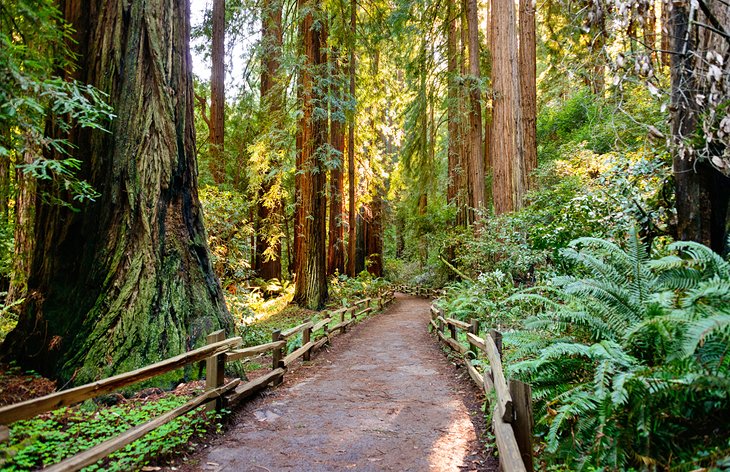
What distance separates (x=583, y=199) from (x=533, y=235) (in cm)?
187

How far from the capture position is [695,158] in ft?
12.2

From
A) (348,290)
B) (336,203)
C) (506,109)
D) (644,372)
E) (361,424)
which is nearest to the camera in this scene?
(644,372)

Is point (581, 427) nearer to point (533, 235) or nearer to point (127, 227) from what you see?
point (127, 227)

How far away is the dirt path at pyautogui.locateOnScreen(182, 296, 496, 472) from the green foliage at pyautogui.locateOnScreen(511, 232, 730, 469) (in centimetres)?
108

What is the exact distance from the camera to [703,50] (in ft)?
12.1

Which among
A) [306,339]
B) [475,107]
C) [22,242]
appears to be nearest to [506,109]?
[475,107]

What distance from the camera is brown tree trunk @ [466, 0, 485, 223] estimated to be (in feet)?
47.7

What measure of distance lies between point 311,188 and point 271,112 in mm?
3120

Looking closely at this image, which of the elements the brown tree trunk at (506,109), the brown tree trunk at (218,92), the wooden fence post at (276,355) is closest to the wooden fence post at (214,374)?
the wooden fence post at (276,355)

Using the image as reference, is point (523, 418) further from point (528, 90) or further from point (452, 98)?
point (452, 98)

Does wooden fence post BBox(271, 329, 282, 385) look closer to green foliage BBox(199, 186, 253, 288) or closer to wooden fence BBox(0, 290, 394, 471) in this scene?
wooden fence BBox(0, 290, 394, 471)

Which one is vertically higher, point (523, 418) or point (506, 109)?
point (506, 109)

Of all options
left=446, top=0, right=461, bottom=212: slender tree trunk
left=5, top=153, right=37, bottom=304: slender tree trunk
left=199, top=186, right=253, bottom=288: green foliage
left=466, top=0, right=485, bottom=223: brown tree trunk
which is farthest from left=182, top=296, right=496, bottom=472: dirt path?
left=446, top=0, right=461, bottom=212: slender tree trunk

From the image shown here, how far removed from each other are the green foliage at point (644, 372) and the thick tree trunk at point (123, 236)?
13.5 ft
